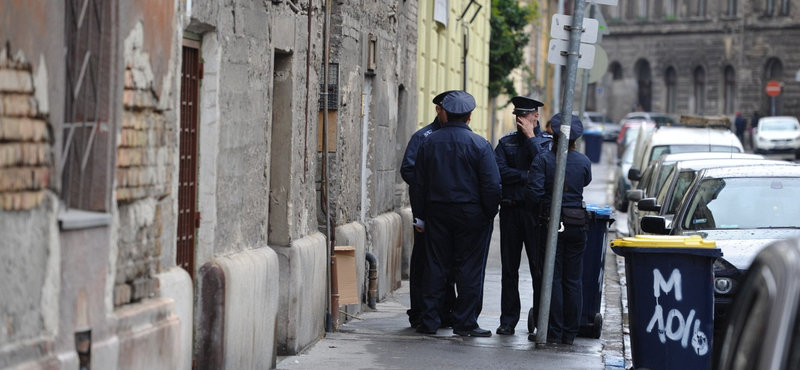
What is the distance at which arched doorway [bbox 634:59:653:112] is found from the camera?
8406 cm

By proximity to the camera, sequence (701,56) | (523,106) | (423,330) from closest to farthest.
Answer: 1. (523,106)
2. (423,330)
3. (701,56)

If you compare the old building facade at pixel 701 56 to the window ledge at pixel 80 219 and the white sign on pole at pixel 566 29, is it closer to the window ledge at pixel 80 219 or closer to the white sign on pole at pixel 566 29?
the white sign on pole at pixel 566 29

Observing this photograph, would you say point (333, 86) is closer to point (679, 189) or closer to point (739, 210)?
point (739, 210)

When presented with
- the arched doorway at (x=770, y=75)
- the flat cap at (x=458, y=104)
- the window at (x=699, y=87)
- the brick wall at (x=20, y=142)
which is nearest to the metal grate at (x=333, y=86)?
the flat cap at (x=458, y=104)

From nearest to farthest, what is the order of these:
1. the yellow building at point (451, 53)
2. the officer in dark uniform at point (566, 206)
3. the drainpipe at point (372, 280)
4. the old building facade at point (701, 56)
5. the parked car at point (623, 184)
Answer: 1. the officer in dark uniform at point (566, 206)
2. the drainpipe at point (372, 280)
3. the yellow building at point (451, 53)
4. the parked car at point (623, 184)
5. the old building facade at point (701, 56)

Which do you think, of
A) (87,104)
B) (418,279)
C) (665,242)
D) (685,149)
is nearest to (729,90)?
(685,149)

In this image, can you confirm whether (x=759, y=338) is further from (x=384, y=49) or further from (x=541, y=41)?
(x=541, y=41)

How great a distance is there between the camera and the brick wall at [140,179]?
6227 millimetres

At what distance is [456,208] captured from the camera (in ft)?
33.9

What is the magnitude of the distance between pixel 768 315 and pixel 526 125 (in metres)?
6.86

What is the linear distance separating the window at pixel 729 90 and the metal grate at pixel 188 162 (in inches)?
2925

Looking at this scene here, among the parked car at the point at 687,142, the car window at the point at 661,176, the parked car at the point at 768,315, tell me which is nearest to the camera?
the parked car at the point at 768,315

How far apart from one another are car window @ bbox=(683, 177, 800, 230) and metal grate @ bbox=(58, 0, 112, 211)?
20.9 ft

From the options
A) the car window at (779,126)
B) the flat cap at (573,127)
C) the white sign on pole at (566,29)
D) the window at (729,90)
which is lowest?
the flat cap at (573,127)
